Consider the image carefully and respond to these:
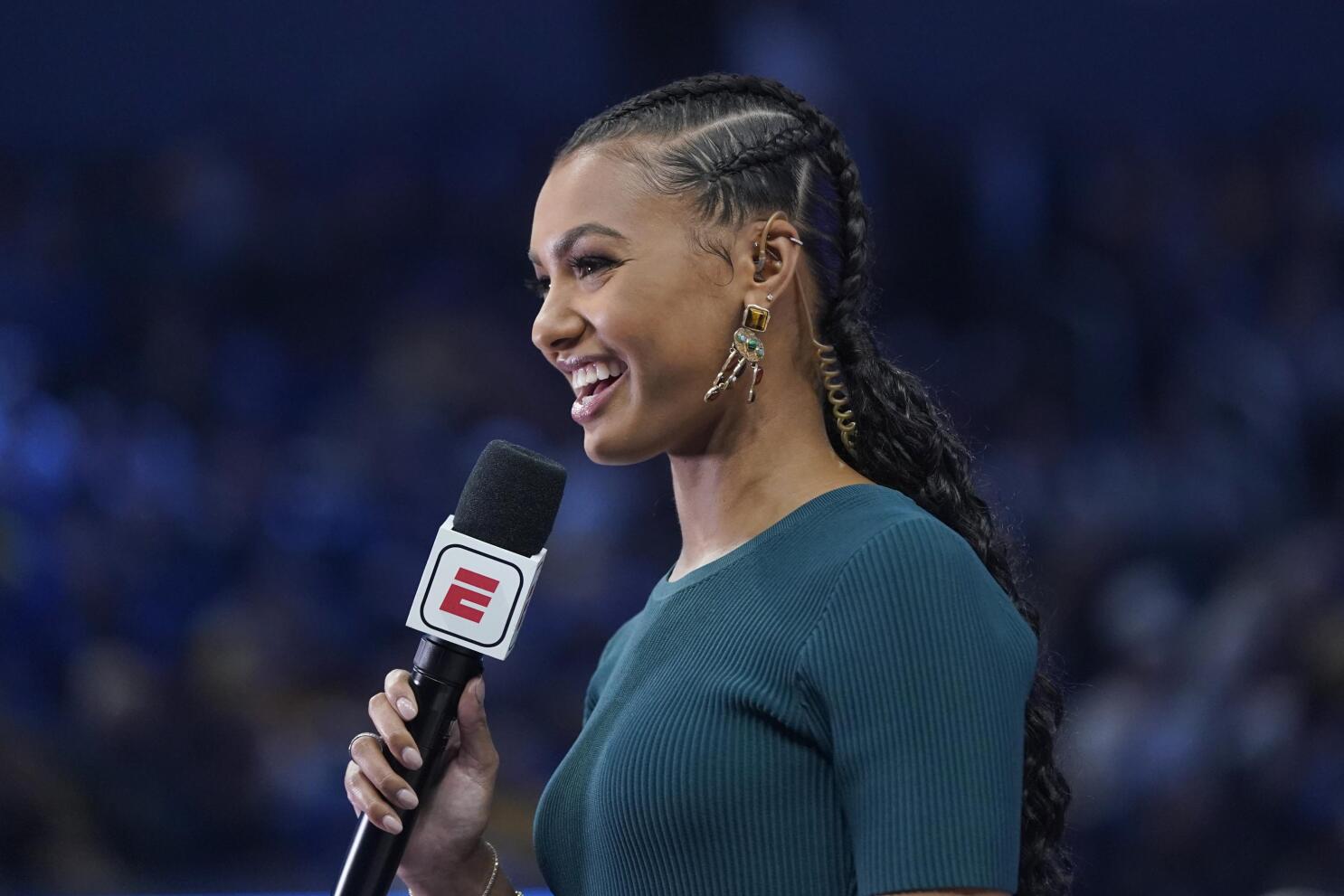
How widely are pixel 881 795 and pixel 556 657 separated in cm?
261

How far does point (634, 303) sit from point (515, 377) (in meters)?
2.58

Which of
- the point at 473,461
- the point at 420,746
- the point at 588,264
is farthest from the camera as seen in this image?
the point at 473,461

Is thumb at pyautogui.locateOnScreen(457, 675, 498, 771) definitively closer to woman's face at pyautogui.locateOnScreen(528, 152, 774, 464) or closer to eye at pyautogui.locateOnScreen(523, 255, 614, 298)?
woman's face at pyautogui.locateOnScreen(528, 152, 774, 464)

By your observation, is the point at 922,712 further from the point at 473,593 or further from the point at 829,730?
the point at 473,593

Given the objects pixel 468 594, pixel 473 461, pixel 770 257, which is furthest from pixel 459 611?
pixel 473 461

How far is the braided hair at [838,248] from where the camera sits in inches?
47.9

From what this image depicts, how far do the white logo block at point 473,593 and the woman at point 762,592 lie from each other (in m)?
0.06

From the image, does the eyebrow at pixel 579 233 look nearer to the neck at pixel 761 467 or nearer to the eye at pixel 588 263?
the eye at pixel 588 263

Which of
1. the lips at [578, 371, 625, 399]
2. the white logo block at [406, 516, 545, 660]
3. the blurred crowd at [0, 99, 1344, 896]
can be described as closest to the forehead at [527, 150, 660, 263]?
the lips at [578, 371, 625, 399]

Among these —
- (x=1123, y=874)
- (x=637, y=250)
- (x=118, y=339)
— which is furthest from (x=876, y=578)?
(x=118, y=339)

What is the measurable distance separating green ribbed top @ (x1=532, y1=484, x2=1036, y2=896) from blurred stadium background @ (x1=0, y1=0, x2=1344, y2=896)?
7.18 ft

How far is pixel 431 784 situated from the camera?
125 cm

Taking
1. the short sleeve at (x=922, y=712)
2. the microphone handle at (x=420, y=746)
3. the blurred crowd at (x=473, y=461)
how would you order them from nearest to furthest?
the short sleeve at (x=922, y=712) → the microphone handle at (x=420, y=746) → the blurred crowd at (x=473, y=461)

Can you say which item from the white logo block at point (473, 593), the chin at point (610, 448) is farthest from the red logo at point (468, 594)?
the chin at point (610, 448)
